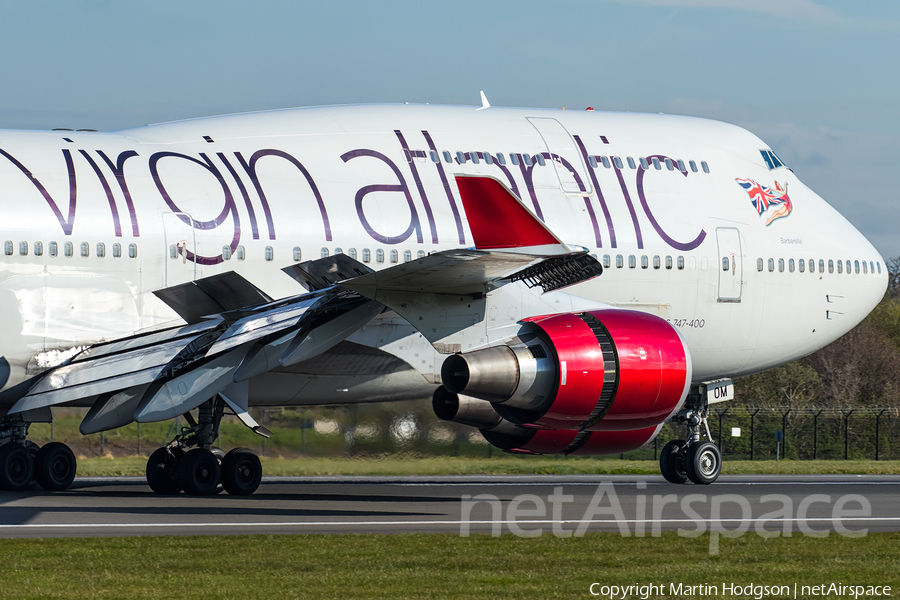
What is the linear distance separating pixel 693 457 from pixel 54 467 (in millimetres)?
10467

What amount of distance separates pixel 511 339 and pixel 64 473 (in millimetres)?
8443

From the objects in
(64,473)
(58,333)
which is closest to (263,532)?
(58,333)

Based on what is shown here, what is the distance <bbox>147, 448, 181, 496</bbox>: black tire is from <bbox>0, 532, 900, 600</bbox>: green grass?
21.4ft

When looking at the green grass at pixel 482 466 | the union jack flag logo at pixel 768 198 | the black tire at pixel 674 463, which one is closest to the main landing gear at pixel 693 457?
the black tire at pixel 674 463

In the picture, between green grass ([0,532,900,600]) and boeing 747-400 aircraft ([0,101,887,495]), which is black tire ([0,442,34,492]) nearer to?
boeing 747-400 aircraft ([0,101,887,495])

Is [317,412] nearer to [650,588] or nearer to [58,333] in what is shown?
[58,333]

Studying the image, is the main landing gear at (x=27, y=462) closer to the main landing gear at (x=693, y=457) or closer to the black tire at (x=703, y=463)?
the main landing gear at (x=693, y=457)

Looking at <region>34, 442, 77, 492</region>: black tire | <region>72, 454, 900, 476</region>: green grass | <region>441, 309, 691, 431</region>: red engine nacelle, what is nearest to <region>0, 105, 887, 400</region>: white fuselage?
<region>441, 309, 691, 431</region>: red engine nacelle

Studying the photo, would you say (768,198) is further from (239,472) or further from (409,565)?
(409,565)

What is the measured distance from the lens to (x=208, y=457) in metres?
17.6

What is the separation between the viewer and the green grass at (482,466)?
22.2 meters

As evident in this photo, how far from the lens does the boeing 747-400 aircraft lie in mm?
14883

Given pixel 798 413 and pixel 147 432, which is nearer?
pixel 147 432

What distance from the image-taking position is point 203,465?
17.5 m
